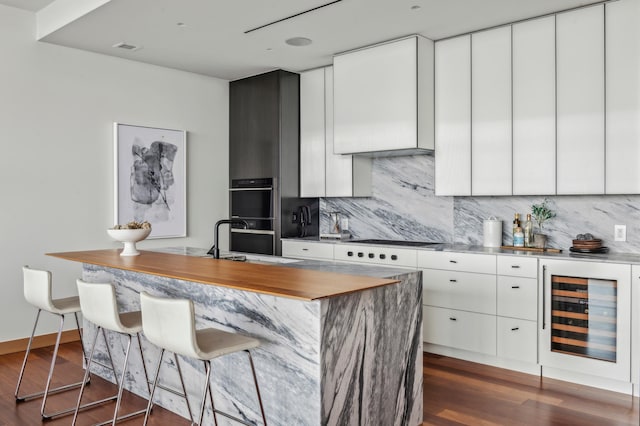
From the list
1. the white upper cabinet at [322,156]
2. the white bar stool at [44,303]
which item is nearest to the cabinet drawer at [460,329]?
the white upper cabinet at [322,156]

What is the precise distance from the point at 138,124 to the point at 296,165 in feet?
5.55

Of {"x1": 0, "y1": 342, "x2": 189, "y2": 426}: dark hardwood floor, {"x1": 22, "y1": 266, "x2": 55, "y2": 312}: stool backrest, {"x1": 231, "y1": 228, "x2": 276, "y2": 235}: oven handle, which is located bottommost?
{"x1": 0, "y1": 342, "x2": 189, "y2": 426}: dark hardwood floor

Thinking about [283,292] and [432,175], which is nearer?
[283,292]

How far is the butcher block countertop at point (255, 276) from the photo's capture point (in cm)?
229

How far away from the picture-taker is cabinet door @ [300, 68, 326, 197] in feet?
18.3

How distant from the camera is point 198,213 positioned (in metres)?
5.99

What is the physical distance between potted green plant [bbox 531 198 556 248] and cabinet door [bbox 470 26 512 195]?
314 millimetres

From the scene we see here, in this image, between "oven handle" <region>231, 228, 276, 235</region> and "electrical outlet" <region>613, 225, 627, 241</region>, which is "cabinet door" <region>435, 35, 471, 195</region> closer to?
"electrical outlet" <region>613, 225, 627, 241</region>

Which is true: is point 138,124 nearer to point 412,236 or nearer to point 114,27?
point 114,27

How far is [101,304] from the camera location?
285 centimetres

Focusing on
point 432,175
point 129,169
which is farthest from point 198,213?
point 432,175

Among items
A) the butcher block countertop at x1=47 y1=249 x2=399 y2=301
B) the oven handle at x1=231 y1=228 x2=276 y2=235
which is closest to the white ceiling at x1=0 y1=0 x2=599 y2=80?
the oven handle at x1=231 y1=228 x2=276 y2=235

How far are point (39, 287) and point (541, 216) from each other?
3732mm

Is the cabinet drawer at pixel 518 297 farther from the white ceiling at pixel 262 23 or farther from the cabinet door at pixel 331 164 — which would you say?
the white ceiling at pixel 262 23
